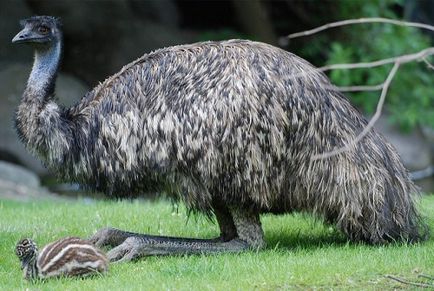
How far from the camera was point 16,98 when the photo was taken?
17.2 meters

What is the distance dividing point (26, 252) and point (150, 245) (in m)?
1.15

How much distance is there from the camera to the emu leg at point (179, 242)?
26.6 ft

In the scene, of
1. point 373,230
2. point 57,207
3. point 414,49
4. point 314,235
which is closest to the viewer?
point 373,230

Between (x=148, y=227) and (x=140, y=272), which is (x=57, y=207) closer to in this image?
(x=148, y=227)

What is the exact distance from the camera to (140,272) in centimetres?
762

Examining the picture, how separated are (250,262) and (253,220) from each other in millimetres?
728

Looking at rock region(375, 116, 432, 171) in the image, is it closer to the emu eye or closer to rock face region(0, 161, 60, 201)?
rock face region(0, 161, 60, 201)

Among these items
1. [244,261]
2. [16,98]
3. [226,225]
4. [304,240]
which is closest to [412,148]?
[16,98]

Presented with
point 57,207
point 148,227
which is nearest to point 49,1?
point 57,207

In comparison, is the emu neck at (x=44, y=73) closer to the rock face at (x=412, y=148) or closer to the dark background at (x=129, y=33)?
the dark background at (x=129, y=33)

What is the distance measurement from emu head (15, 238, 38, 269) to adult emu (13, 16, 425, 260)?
0.80 m

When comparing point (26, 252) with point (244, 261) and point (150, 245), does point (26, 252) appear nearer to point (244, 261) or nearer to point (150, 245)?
point (150, 245)

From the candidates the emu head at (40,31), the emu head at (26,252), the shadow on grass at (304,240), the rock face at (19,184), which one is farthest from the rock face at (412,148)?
the emu head at (26,252)

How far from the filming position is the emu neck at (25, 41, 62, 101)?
8578 millimetres
